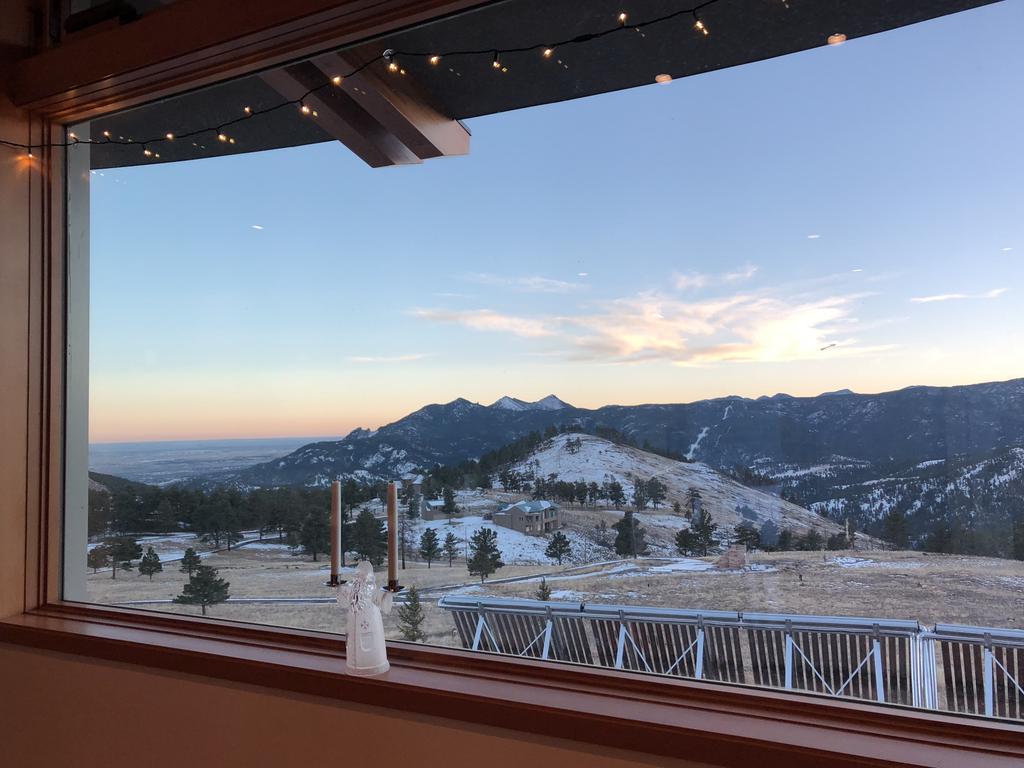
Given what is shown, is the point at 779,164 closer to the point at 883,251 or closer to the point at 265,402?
the point at 883,251

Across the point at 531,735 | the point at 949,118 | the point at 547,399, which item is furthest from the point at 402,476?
the point at 949,118

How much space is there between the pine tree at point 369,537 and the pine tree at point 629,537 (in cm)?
69

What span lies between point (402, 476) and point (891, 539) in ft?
3.99

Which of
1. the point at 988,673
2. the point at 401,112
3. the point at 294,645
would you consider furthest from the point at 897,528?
the point at 401,112

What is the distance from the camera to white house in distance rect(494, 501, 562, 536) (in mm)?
1745

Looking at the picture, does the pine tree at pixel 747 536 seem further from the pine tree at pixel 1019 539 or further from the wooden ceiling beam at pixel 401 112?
the wooden ceiling beam at pixel 401 112

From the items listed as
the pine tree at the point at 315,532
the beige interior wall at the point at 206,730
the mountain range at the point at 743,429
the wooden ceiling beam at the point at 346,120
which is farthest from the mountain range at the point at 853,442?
the wooden ceiling beam at the point at 346,120

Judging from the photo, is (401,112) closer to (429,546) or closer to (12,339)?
(429,546)

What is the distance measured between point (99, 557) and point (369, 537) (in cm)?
107

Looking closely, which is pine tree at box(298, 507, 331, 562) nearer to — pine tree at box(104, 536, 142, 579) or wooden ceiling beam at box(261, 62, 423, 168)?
pine tree at box(104, 536, 142, 579)

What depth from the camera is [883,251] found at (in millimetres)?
1431

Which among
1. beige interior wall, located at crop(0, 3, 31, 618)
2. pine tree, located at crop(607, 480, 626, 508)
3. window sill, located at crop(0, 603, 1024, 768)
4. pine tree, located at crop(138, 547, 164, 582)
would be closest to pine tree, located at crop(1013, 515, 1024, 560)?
window sill, located at crop(0, 603, 1024, 768)

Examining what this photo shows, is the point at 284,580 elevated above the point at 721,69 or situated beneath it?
situated beneath

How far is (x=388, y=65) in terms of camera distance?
191cm
